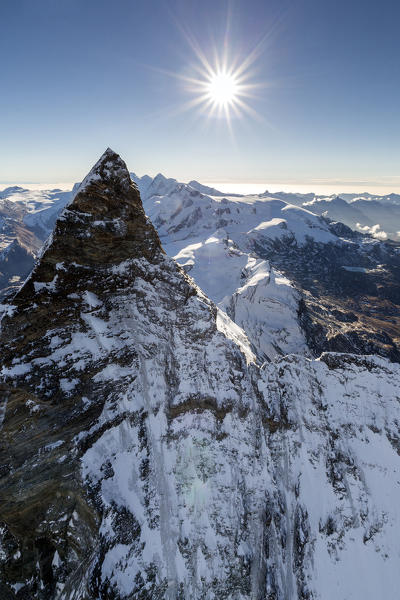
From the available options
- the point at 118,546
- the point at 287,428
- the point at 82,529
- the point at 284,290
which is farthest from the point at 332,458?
the point at 284,290

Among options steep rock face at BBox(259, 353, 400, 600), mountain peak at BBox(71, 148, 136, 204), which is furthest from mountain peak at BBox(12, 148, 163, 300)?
steep rock face at BBox(259, 353, 400, 600)

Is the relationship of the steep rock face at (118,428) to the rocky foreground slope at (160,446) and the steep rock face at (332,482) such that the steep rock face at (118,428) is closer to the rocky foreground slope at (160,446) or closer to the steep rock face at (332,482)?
the rocky foreground slope at (160,446)

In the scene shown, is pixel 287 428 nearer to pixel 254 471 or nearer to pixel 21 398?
pixel 254 471

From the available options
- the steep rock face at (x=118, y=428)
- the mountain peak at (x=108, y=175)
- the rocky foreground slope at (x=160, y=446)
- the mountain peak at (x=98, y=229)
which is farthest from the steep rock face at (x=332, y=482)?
the mountain peak at (x=108, y=175)

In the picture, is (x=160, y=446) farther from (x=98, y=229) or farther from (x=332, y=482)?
(x=98, y=229)

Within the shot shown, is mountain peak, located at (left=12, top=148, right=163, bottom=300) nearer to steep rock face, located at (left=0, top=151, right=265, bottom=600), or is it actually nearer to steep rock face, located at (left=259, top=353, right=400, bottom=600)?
steep rock face, located at (left=0, top=151, right=265, bottom=600)

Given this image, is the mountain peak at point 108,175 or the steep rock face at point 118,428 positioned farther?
the mountain peak at point 108,175
